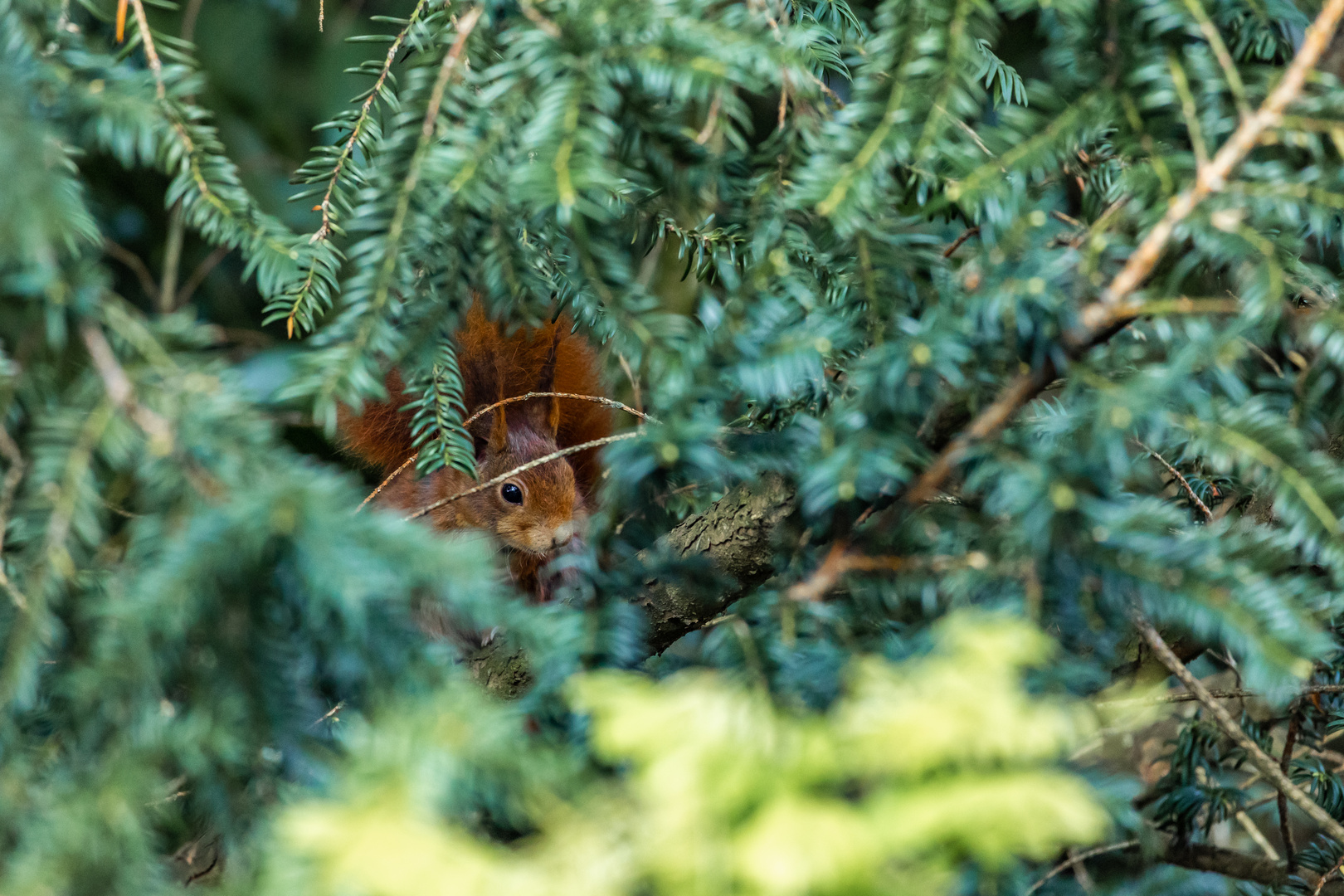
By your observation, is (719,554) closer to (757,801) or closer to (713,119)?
(713,119)

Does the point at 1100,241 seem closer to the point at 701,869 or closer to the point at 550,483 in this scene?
the point at 701,869

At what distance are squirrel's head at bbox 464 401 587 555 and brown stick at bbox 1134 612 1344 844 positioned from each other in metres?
1.16

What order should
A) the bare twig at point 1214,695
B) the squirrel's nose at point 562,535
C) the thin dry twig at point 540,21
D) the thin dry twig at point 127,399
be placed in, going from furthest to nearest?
the squirrel's nose at point 562,535 < the bare twig at point 1214,695 < the thin dry twig at point 540,21 < the thin dry twig at point 127,399

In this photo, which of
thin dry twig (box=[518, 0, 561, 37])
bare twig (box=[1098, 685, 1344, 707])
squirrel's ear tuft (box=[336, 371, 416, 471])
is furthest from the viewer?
squirrel's ear tuft (box=[336, 371, 416, 471])

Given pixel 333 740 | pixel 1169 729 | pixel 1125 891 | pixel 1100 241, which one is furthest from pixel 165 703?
pixel 1169 729

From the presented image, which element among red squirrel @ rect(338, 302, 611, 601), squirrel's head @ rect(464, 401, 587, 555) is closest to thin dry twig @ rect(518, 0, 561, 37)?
red squirrel @ rect(338, 302, 611, 601)

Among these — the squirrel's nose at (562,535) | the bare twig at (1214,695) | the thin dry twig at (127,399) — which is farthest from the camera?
the squirrel's nose at (562,535)

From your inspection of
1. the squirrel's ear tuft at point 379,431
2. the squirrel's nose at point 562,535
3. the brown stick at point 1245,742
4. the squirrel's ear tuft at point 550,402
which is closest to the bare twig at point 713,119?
the brown stick at point 1245,742

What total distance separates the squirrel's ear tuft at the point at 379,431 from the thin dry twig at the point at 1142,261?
115 cm

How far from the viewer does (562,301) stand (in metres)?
0.92

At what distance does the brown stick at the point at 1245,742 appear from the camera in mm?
843

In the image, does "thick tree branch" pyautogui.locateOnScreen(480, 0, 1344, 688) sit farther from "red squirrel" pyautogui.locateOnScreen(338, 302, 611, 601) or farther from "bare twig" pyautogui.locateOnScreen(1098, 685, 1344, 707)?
"red squirrel" pyautogui.locateOnScreen(338, 302, 611, 601)

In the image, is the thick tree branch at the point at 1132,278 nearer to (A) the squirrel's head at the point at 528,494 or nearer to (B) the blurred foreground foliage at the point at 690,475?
(B) the blurred foreground foliage at the point at 690,475

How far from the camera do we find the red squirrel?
62.8 inches
